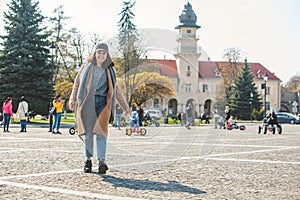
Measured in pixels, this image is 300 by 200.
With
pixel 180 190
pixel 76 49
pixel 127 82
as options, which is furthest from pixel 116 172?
pixel 76 49

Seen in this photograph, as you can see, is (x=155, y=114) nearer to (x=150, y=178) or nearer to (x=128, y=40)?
(x=128, y=40)

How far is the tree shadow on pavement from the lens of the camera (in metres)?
5.93

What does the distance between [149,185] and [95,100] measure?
5.90ft

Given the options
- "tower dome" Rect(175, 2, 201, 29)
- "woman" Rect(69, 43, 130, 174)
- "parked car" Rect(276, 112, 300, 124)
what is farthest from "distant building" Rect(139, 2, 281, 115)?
"parked car" Rect(276, 112, 300, 124)

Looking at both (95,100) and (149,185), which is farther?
(95,100)

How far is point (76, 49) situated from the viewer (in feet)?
171

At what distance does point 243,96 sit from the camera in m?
64.8

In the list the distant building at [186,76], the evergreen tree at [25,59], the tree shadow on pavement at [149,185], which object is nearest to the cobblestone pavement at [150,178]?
the tree shadow on pavement at [149,185]

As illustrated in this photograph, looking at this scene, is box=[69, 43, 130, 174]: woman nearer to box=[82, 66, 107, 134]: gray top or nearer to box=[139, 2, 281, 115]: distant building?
box=[82, 66, 107, 134]: gray top

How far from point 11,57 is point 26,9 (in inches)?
180

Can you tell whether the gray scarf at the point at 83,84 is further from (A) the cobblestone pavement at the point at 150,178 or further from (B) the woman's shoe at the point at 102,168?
(A) the cobblestone pavement at the point at 150,178

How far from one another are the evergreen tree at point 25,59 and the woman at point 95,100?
99.5ft

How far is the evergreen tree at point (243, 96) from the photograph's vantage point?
63938mm

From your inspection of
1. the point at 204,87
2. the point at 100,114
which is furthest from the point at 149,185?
the point at 204,87
